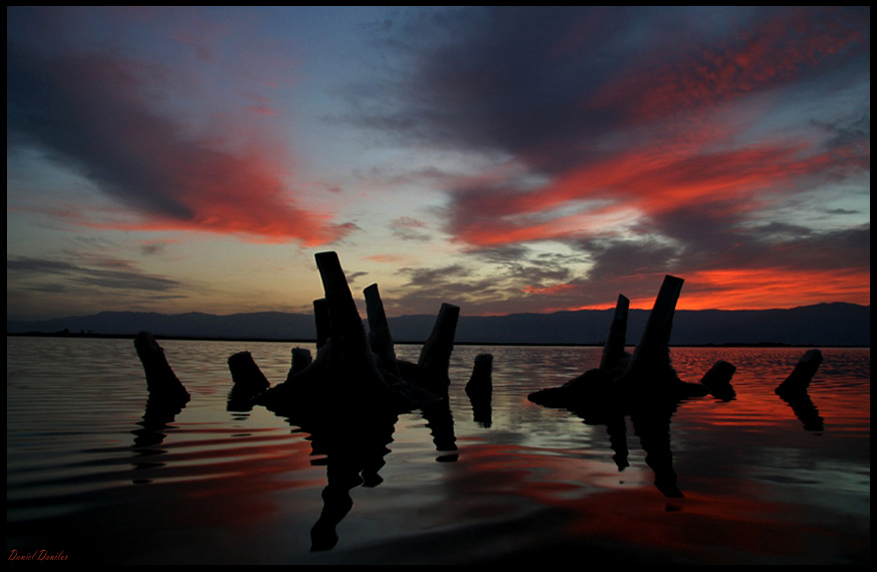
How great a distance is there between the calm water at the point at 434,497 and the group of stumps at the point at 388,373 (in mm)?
3088

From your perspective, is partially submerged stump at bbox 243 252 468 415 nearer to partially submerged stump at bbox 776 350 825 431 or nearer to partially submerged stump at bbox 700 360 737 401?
partially submerged stump at bbox 776 350 825 431

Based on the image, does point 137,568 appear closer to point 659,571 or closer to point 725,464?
point 659,571

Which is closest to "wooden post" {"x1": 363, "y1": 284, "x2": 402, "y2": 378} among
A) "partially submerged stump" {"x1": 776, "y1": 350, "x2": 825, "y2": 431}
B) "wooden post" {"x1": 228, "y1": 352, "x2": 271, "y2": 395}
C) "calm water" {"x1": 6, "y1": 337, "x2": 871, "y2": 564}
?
"wooden post" {"x1": 228, "y1": 352, "x2": 271, "y2": 395}

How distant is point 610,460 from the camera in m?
6.72

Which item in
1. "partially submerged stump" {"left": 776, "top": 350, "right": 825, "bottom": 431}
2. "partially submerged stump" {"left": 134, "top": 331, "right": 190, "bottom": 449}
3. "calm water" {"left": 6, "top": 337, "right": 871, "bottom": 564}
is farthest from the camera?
"partially submerged stump" {"left": 776, "top": 350, "right": 825, "bottom": 431}

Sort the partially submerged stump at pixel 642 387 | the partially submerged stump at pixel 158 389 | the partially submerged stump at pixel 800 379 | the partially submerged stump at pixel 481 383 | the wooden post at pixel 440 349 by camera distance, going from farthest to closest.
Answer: the partially submerged stump at pixel 800 379, the wooden post at pixel 440 349, the partially submerged stump at pixel 481 383, the partially submerged stump at pixel 642 387, the partially submerged stump at pixel 158 389

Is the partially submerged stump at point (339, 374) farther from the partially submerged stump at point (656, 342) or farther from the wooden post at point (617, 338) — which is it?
the wooden post at point (617, 338)

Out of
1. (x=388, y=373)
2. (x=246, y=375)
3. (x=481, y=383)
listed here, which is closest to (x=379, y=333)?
(x=388, y=373)

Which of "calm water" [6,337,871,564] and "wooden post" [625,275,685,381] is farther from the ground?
"wooden post" [625,275,685,381]

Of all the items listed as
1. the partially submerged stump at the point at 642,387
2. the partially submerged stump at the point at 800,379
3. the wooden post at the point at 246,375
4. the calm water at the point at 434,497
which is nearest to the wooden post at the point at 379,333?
the wooden post at the point at 246,375

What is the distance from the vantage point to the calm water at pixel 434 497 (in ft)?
12.1

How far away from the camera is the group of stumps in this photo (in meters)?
12.4

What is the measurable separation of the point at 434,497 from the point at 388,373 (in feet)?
31.6

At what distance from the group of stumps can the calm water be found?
3.09 metres
